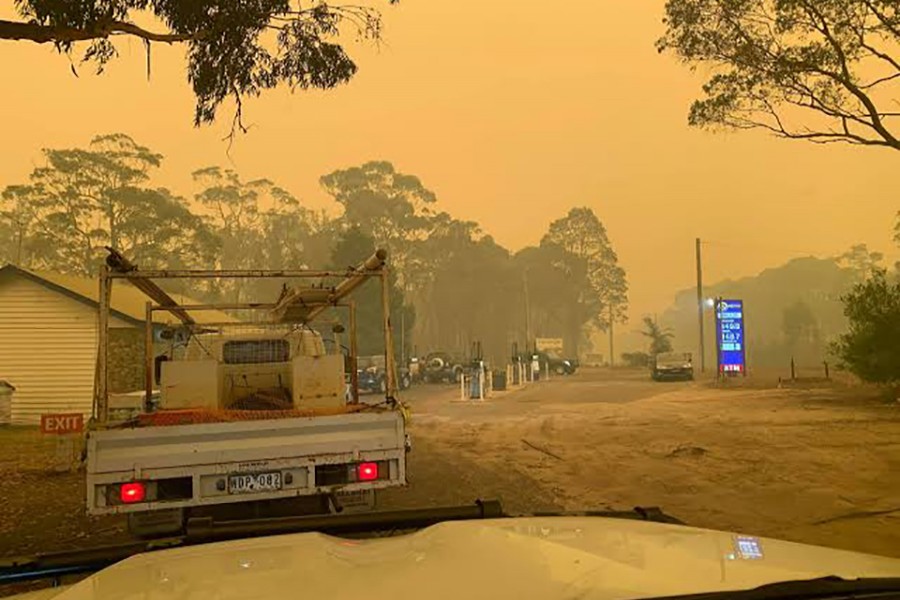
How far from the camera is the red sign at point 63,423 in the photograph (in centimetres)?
1391

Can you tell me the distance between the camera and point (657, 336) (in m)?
65.9

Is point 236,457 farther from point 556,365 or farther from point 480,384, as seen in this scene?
point 556,365

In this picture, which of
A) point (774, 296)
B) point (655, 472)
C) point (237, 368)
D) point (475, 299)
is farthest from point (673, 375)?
point (774, 296)

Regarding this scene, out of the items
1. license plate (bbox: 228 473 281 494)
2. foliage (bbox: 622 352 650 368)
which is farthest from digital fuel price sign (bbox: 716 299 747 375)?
foliage (bbox: 622 352 650 368)

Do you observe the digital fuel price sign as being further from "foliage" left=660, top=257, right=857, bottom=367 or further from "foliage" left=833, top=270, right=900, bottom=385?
"foliage" left=660, top=257, right=857, bottom=367

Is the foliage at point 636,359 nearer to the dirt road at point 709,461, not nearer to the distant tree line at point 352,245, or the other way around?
the distant tree line at point 352,245

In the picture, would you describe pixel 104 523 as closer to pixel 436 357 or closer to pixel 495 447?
pixel 495 447

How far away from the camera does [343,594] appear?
2.26 metres

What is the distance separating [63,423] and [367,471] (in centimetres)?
941

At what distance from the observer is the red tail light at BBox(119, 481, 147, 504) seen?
6.20m

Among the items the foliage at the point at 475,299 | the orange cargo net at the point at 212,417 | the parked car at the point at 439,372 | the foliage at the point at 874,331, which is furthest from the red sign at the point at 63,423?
the foliage at the point at 475,299

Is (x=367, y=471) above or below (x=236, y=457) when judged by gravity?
below

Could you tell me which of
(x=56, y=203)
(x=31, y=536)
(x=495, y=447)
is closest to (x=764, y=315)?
(x=56, y=203)

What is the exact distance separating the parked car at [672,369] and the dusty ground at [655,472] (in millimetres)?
21772
